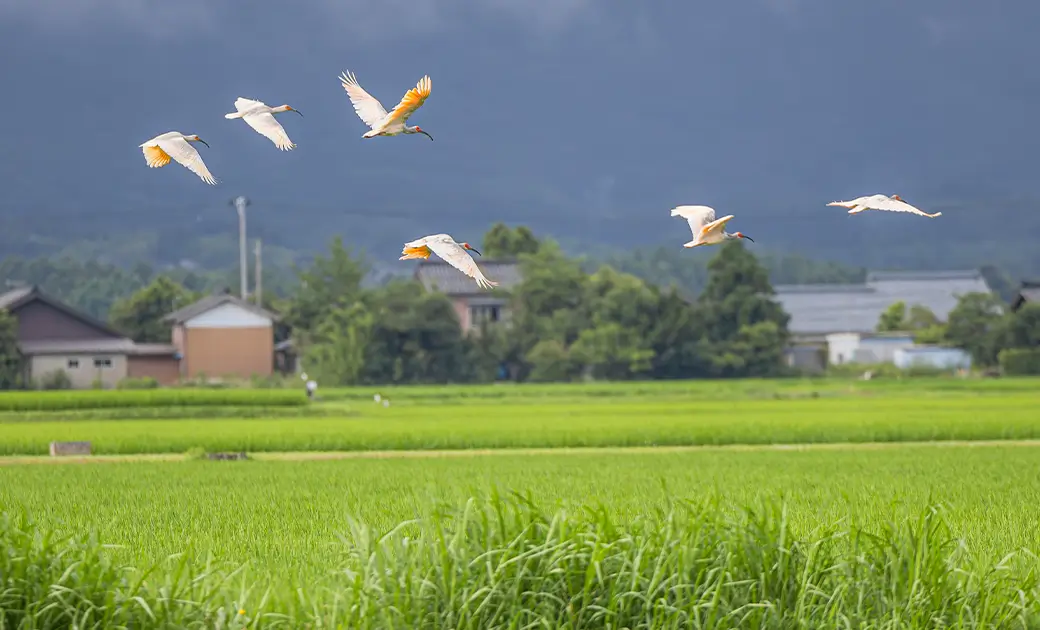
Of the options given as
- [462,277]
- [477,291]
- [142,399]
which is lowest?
[142,399]

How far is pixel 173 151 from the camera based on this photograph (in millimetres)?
8484

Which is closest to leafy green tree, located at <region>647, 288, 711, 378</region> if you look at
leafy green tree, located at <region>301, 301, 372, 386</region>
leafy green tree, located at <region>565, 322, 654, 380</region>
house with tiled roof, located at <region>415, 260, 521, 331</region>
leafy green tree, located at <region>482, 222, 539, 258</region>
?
leafy green tree, located at <region>565, 322, 654, 380</region>

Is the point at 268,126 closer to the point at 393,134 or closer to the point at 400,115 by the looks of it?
the point at 393,134

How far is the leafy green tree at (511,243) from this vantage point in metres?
69.4

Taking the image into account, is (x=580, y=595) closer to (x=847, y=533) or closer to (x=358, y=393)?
(x=847, y=533)

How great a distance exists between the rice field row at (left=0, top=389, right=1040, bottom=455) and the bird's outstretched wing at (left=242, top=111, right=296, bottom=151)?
15.7 m

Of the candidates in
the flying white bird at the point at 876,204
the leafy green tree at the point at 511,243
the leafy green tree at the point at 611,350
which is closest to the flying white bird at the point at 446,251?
the flying white bird at the point at 876,204

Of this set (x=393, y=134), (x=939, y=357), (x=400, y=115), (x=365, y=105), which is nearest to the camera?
(x=400, y=115)

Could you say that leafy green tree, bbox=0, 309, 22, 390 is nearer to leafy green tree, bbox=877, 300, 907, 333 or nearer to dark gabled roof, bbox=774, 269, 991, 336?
dark gabled roof, bbox=774, 269, 991, 336

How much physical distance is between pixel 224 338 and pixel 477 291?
13.3 metres

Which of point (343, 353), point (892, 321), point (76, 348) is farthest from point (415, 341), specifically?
point (892, 321)

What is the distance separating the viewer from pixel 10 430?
2678 cm

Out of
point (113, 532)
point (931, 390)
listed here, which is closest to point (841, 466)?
point (113, 532)

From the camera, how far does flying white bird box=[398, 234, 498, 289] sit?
25.6ft
